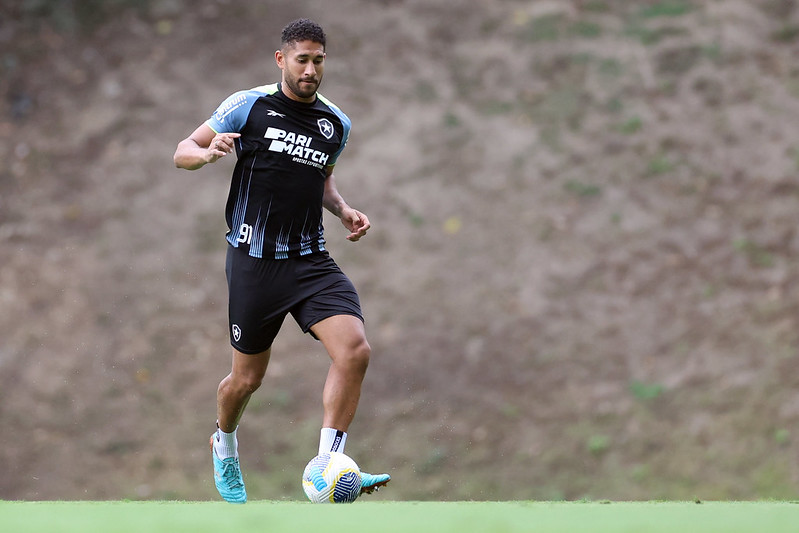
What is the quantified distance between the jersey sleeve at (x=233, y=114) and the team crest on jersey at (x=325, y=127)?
34 cm

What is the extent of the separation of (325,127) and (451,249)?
5316 mm

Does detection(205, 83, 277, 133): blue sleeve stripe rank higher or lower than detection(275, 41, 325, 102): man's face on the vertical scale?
lower

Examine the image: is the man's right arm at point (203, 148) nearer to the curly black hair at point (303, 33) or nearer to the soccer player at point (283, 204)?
the soccer player at point (283, 204)

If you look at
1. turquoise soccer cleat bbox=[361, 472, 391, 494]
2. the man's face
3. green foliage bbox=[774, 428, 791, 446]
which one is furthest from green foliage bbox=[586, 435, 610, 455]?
the man's face

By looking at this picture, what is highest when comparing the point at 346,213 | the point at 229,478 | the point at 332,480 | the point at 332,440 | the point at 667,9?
the point at 667,9

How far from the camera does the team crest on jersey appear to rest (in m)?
5.17

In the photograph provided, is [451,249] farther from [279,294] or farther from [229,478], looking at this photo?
[279,294]

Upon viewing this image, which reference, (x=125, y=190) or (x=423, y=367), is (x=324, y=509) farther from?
(x=125, y=190)

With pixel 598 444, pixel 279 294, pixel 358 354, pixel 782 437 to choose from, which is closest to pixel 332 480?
pixel 358 354

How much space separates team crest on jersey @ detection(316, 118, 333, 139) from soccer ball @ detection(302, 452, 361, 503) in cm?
168

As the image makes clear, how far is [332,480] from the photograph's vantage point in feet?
14.7

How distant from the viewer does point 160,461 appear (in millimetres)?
9742

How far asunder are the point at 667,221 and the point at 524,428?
268cm

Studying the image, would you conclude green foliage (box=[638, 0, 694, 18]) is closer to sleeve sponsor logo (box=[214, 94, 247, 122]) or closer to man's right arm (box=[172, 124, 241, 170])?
sleeve sponsor logo (box=[214, 94, 247, 122])
